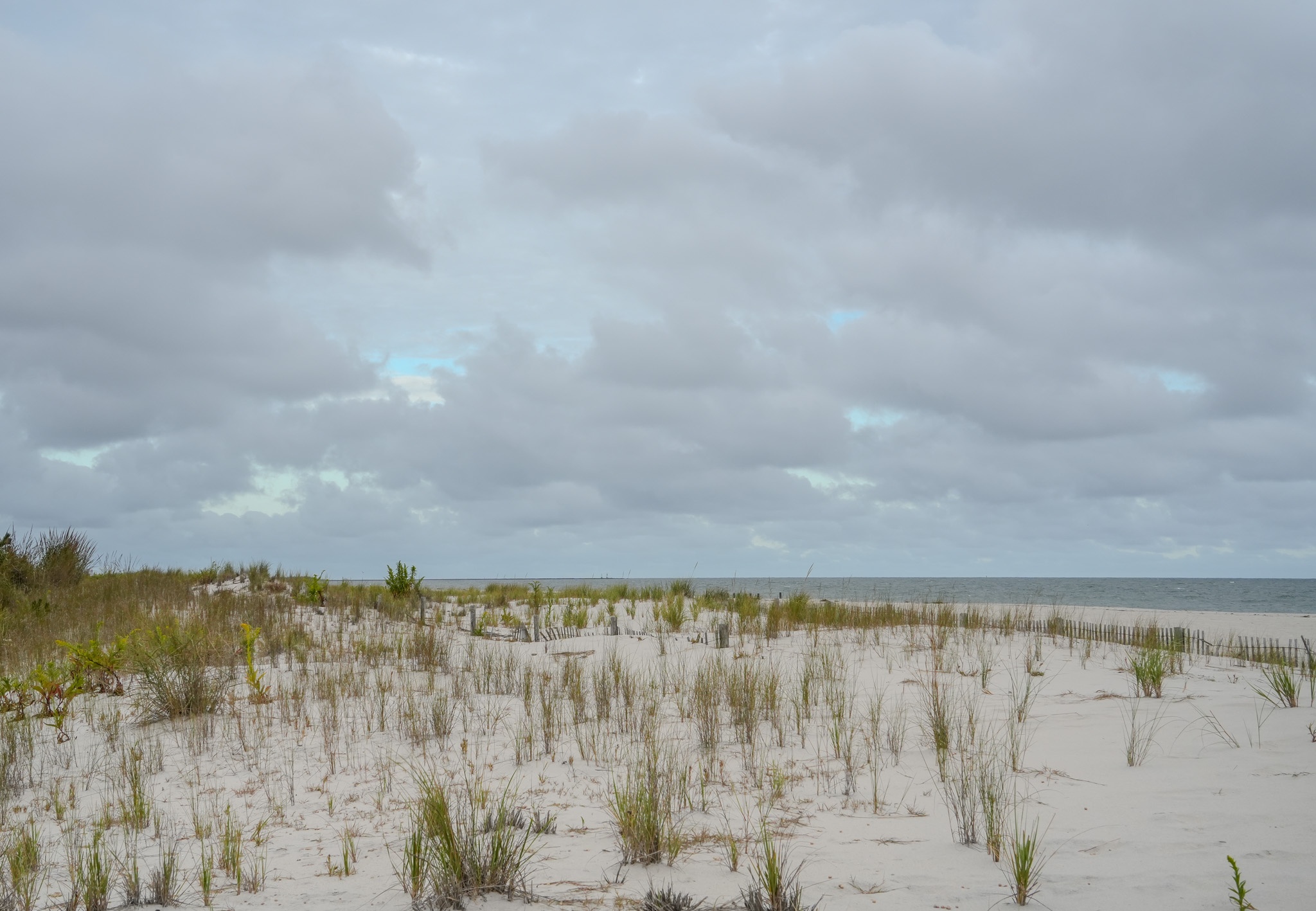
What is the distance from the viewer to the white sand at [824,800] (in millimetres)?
3396

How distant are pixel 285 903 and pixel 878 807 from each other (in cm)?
317

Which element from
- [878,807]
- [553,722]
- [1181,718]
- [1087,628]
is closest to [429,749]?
[553,722]

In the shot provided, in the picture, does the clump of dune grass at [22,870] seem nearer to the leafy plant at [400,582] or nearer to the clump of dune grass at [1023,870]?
the clump of dune grass at [1023,870]

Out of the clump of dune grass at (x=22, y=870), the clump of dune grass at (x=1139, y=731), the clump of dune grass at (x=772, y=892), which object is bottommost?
the clump of dune grass at (x=22, y=870)

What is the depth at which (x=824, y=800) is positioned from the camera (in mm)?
4719

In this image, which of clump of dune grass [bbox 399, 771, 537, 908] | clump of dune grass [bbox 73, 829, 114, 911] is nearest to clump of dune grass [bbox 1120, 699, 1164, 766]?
clump of dune grass [bbox 399, 771, 537, 908]

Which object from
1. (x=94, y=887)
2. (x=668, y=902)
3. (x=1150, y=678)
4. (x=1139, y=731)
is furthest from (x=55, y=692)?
(x=1150, y=678)

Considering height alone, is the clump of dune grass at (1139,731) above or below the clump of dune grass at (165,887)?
above

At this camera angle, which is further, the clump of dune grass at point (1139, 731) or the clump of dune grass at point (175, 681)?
the clump of dune grass at point (175, 681)

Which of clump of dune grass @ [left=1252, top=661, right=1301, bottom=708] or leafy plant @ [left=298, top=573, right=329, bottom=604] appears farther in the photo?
leafy plant @ [left=298, top=573, right=329, bottom=604]

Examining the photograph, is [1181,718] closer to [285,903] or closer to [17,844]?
[285,903]

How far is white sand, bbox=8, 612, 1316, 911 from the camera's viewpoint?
11.1 ft

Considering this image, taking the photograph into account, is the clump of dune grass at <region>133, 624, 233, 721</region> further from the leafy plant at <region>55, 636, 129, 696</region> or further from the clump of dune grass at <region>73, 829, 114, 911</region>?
the clump of dune grass at <region>73, 829, 114, 911</region>

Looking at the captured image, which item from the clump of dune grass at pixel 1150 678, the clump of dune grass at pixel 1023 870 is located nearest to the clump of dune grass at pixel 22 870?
the clump of dune grass at pixel 1023 870
